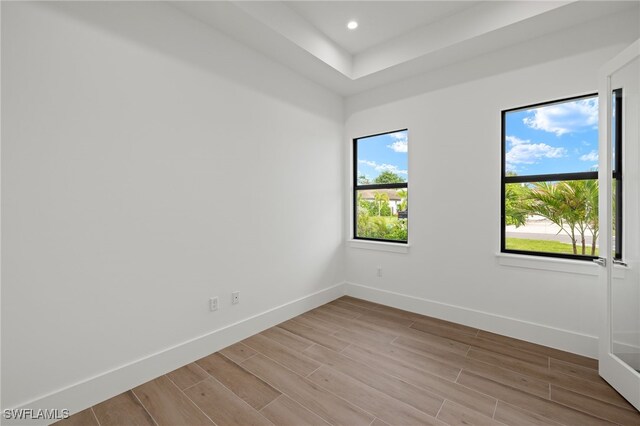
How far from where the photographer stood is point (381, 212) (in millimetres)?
3883

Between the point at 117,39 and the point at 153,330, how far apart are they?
2.08 metres

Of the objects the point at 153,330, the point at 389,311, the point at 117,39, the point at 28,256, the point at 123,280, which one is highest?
the point at 117,39

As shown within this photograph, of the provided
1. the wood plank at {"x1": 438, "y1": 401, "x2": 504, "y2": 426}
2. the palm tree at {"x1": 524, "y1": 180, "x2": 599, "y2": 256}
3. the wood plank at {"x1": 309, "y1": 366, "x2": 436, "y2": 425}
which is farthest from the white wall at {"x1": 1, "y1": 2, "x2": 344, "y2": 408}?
the palm tree at {"x1": 524, "y1": 180, "x2": 599, "y2": 256}

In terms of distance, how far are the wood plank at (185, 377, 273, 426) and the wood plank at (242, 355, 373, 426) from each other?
26cm

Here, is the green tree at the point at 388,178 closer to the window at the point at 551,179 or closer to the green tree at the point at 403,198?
the green tree at the point at 403,198

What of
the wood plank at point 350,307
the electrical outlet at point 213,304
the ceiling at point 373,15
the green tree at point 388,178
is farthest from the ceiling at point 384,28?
the wood plank at point 350,307

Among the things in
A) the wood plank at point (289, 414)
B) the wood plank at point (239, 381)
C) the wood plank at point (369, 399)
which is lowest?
the wood plank at point (289, 414)

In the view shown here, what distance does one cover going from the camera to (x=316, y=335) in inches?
112

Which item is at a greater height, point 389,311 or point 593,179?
point 593,179

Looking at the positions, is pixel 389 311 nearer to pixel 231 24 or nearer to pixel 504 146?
pixel 504 146

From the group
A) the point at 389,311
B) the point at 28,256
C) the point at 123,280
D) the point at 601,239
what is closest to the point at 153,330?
the point at 123,280

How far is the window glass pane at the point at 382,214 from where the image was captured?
3.68 m

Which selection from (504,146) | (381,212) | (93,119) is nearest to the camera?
(93,119)

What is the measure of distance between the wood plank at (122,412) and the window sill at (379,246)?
2803mm
